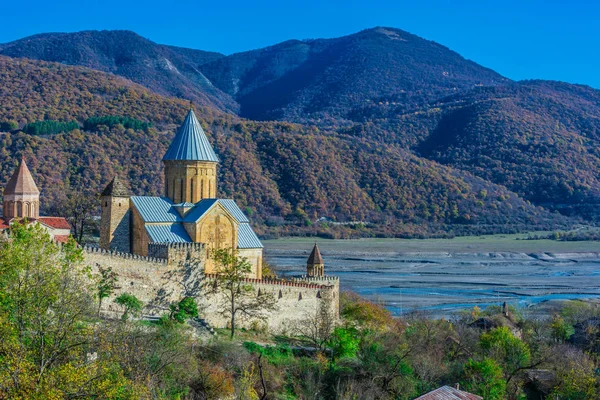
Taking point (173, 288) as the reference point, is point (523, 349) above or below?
below

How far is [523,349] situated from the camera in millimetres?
29484

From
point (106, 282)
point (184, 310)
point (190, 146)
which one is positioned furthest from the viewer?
point (190, 146)

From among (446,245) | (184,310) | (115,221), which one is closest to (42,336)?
(184,310)

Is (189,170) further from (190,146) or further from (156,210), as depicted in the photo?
(156,210)

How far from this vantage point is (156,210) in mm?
30531

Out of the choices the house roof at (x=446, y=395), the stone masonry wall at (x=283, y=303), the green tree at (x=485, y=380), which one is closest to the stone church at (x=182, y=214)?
the stone masonry wall at (x=283, y=303)

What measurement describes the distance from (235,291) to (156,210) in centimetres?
480

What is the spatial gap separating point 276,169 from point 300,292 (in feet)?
195

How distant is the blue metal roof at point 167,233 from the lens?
29.5m

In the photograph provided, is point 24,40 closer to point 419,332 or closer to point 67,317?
point 419,332

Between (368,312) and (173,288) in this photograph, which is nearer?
(173,288)

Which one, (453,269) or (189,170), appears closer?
(189,170)

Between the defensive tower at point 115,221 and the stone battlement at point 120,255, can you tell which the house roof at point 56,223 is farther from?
the stone battlement at point 120,255

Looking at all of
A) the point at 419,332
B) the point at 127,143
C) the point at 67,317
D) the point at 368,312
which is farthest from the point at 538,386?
the point at 127,143
